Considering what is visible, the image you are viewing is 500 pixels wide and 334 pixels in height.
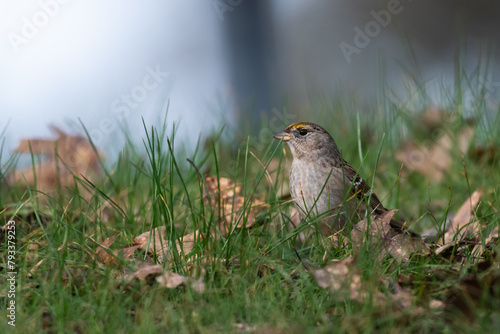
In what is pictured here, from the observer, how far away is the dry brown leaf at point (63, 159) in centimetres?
566

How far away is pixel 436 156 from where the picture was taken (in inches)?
219

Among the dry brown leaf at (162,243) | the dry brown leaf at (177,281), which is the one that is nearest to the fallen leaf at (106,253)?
the dry brown leaf at (162,243)

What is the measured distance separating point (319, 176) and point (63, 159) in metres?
3.06

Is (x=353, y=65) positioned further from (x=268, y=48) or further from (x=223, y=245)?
(x=223, y=245)

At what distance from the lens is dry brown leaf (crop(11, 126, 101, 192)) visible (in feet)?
18.6

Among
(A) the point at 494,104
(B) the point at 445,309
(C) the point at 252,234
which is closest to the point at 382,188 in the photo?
(A) the point at 494,104

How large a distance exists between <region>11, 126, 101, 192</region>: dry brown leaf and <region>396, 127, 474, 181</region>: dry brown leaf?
9.81 ft

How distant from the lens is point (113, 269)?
2.91 meters

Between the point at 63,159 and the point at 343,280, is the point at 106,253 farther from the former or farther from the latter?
the point at 63,159

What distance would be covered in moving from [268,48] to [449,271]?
6252 mm

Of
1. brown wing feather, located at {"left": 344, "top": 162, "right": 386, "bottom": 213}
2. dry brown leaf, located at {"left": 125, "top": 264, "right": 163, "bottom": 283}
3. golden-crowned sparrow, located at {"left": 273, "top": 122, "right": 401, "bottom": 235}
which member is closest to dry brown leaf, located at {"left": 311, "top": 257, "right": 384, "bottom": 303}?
dry brown leaf, located at {"left": 125, "top": 264, "right": 163, "bottom": 283}

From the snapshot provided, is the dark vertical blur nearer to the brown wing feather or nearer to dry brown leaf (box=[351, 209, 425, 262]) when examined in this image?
the brown wing feather

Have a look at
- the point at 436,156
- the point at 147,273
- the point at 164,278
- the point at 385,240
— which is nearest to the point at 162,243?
the point at 147,273

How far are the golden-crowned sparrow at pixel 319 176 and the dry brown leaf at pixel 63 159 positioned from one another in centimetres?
210
